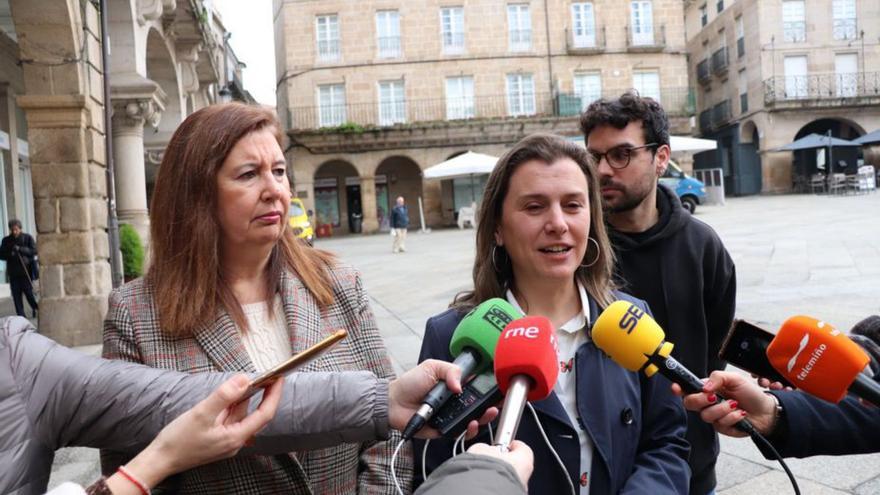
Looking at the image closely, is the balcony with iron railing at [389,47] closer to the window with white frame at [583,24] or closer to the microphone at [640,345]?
the window with white frame at [583,24]

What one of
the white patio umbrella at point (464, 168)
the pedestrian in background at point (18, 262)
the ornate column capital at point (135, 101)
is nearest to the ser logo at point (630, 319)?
the ornate column capital at point (135, 101)

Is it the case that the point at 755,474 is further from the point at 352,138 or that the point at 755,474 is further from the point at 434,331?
the point at 352,138

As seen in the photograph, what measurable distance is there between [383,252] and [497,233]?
16.0 m

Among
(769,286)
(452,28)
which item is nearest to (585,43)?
(452,28)

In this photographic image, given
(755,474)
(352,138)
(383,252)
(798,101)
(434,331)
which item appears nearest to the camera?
(434,331)

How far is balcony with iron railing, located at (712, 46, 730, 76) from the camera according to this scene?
36.2m

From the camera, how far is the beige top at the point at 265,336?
1.98m

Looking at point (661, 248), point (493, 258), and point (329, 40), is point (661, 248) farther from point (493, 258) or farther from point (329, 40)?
point (329, 40)

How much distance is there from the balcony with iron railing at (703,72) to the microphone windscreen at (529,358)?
4073cm

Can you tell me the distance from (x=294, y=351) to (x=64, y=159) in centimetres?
667

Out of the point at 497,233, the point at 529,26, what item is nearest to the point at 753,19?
the point at 529,26

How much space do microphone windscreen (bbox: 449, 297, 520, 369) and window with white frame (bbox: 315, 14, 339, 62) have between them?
2830cm

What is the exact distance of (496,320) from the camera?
1520 millimetres

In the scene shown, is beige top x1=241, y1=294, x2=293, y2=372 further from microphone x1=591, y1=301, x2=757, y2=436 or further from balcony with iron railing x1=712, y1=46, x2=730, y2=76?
balcony with iron railing x1=712, y1=46, x2=730, y2=76
